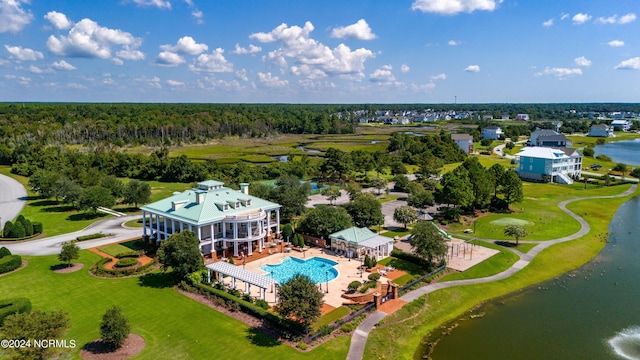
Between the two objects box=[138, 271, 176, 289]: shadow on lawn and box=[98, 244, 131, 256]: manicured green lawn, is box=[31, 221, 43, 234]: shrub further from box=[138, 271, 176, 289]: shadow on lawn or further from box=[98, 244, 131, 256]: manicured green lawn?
box=[138, 271, 176, 289]: shadow on lawn

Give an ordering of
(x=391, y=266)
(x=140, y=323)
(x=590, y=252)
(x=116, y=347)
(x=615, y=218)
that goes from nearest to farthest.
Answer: (x=116, y=347), (x=140, y=323), (x=391, y=266), (x=590, y=252), (x=615, y=218)

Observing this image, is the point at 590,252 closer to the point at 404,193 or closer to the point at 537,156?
the point at 404,193

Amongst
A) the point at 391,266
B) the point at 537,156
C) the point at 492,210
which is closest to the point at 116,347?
the point at 391,266

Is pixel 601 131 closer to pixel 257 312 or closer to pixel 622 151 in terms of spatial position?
pixel 622 151

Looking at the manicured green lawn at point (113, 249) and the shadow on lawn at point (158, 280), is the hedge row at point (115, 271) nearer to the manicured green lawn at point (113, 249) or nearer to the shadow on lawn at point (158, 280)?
the shadow on lawn at point (158, 280)

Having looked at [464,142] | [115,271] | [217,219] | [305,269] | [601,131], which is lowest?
[305,269]

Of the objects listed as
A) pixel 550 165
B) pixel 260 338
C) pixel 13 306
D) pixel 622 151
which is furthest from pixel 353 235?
pixel 622 151
